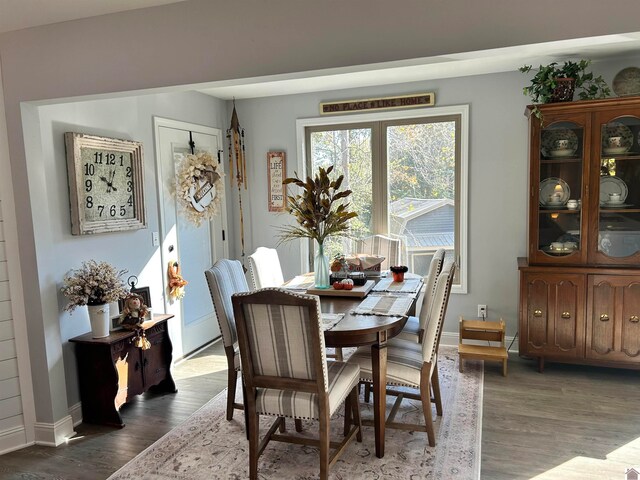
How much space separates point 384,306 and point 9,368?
7.64ft

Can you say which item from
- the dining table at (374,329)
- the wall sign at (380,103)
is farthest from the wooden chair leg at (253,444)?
the wall sign at (380,103)

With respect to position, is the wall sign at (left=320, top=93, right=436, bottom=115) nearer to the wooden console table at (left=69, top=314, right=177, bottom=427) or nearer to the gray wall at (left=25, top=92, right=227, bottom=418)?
the gray wall at (left=25, top=92, right=227, bottom=418)

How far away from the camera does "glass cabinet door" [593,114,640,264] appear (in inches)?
138

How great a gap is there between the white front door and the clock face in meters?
0.41

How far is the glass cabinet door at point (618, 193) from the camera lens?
11.5ft

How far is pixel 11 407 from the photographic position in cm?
288

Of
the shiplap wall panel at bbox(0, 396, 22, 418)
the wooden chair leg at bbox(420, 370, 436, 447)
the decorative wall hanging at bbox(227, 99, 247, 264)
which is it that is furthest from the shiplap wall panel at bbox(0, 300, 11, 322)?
the wooden chair leg at bbox(420, 370, 436, 447)

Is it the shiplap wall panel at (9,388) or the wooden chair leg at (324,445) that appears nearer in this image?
the wooden chair leg at (324,445)

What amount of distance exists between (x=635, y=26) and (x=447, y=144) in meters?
2.50

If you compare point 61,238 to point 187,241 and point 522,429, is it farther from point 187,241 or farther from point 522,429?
point 522,429

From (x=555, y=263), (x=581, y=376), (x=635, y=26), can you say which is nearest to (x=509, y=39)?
(x=635, y=26)

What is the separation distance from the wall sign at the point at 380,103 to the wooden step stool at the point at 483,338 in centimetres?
200

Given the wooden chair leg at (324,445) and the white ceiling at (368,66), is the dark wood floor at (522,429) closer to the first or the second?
the wooden chair leg at (324,445)

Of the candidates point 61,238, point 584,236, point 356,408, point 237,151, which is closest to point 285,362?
point 356,408
